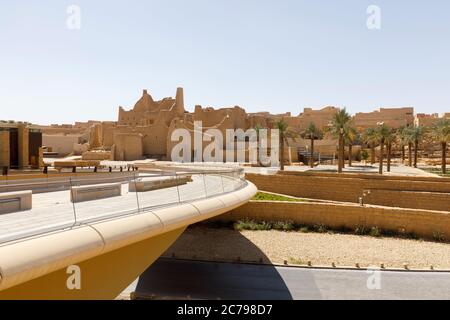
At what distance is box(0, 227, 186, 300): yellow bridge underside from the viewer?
6.40m

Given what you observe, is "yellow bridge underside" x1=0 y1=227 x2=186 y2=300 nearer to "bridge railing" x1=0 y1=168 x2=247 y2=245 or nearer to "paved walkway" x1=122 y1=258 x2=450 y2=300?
"bridge railing" x1=0 y1=168 x2=247 y2=245

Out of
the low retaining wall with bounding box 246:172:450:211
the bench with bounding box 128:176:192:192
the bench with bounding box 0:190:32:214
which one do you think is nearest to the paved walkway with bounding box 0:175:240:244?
the bench with bounding box 0:190:32:214

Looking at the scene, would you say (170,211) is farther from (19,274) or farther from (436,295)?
(436,295)

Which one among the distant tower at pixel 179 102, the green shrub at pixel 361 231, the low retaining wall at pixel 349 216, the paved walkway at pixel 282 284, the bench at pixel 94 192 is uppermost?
the distant tower at pixel 179 102

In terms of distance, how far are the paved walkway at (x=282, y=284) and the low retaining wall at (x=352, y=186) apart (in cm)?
1103

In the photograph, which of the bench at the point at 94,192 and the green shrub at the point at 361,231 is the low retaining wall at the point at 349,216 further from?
the bench at the point at 94,192

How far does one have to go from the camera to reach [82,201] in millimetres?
10656

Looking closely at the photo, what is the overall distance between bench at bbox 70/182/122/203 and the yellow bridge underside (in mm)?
2321

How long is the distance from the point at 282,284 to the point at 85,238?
435 inches

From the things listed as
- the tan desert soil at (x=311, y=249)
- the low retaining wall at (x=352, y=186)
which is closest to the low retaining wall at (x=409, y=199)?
the low retaining wall at (x=352, y=186)

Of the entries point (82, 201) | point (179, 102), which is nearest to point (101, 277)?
point (82, 201)

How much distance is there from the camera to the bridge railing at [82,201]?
7292mm

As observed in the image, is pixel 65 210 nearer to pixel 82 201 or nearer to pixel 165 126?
pixel 82 201

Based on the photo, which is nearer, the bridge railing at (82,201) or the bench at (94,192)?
the bridge railing at (82,201)
